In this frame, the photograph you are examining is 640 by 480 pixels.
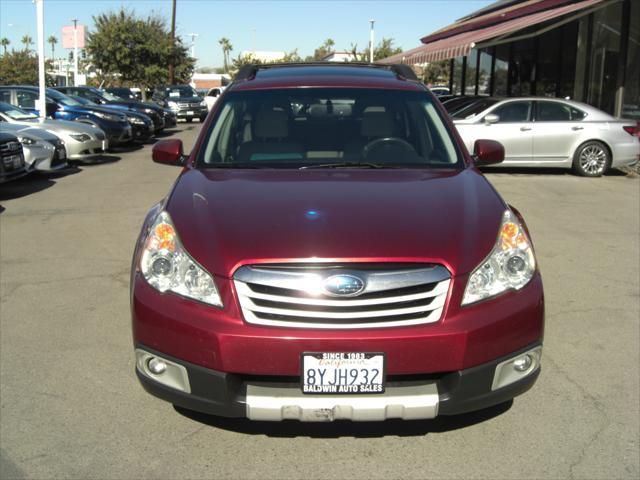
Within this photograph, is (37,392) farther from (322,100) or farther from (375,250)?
(322,100)

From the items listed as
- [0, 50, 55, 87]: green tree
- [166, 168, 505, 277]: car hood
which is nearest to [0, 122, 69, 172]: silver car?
[166, 168, 505, 277]: car hood

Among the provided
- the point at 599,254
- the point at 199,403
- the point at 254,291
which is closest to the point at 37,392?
the point at 199,403

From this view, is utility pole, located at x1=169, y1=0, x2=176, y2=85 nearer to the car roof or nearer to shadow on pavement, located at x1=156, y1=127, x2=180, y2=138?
shadow on pavement, located at x1=156, y1=127, x2=180, y2=138

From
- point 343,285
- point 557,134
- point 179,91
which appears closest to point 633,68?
point 557,134

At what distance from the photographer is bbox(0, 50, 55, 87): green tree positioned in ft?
185

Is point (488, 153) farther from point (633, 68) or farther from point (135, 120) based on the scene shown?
point (135, 120)

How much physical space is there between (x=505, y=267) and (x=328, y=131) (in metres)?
1.73

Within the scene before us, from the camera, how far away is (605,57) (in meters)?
18.6

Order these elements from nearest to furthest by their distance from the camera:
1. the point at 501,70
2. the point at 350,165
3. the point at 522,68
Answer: the point at 350,165
the point at 522,68
the point at 501,70

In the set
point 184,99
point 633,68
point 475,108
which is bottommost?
point 475,108

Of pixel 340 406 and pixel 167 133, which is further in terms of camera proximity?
pixel 167 133

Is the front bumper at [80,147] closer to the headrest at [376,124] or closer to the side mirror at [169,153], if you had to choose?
the side mirror at [169,153]

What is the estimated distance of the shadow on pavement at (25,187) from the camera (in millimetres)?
10877

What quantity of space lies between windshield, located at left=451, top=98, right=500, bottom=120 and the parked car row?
25.0 feet
